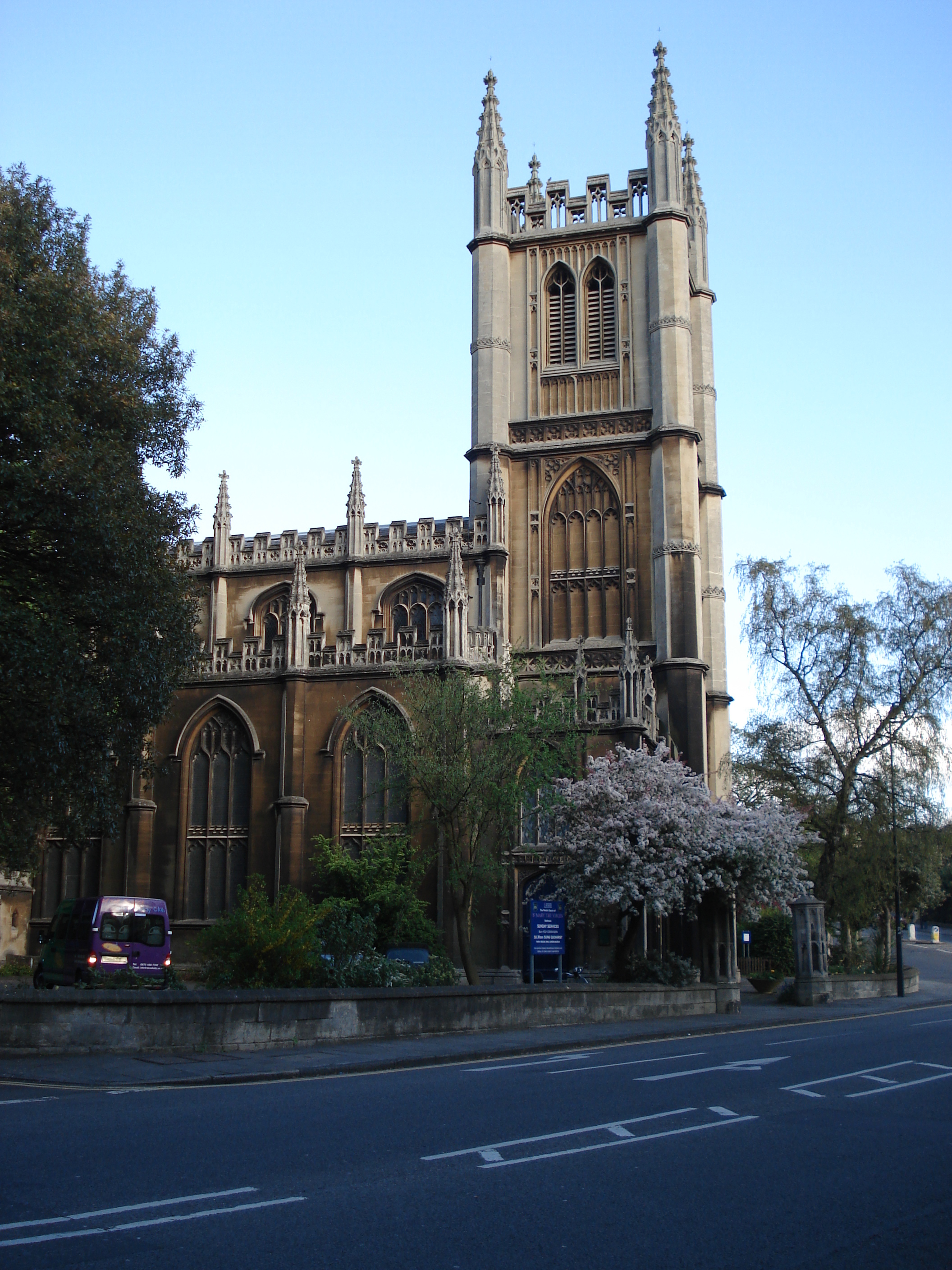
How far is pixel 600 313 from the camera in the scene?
47.9 m

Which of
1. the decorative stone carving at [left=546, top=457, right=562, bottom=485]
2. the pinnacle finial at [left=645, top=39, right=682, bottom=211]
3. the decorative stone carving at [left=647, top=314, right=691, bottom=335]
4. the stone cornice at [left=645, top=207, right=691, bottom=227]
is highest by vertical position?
the pinnacle finial at [left=645, top=39, right=682, bottom=211]

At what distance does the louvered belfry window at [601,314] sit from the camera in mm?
47344

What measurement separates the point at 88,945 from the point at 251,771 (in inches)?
465

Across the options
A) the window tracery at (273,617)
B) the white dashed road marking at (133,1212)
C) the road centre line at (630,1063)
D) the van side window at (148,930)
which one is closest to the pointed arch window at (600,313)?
the window tracery at (273,617)

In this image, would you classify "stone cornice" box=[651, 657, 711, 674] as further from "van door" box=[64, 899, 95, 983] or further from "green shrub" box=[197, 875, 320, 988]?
"green shrub" box=[197, 875, 320, 988]

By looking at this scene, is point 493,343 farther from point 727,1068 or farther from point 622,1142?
point 622,1142

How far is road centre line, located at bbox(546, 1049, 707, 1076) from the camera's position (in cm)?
1459

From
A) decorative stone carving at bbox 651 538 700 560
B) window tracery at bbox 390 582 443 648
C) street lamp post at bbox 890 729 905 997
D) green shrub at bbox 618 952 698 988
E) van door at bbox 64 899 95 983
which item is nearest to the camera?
van door at bbox 64 899 95 983

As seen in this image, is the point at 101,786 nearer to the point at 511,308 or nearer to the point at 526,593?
the point at 526,593

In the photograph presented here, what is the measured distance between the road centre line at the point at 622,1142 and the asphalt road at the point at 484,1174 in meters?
0.03

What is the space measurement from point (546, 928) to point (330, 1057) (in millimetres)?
12070

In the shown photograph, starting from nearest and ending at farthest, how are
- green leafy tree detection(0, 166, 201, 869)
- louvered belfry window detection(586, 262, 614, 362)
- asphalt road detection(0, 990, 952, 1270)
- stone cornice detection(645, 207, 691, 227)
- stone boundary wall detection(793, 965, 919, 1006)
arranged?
asphalt road detection(0, 990, 952, 1270), green leafy tree detection(0, 166, 201, 869), stone boundary wall detection(793, 965, 919, 1006), stone cornice detection(645, 207, 691, 227), louvered belfry window detection(586, 262, 614, 362)

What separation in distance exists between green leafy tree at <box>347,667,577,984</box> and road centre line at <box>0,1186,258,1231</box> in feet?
59.1

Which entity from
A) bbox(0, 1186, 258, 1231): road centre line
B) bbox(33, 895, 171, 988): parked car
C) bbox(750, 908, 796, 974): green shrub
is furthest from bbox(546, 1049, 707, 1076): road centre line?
bbox(750, 908, 796, 974): green shrub
